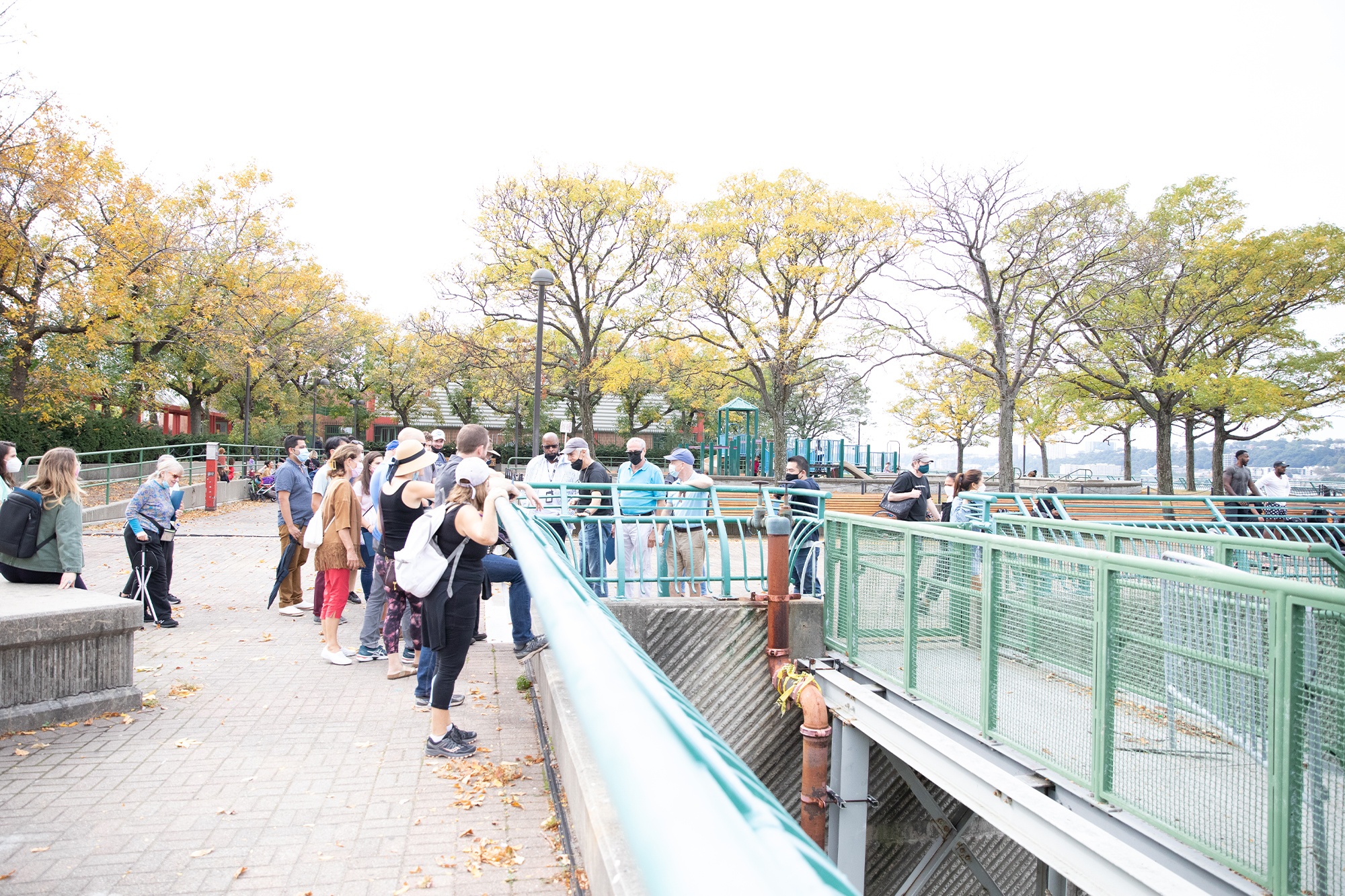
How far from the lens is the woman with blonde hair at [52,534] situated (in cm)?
645

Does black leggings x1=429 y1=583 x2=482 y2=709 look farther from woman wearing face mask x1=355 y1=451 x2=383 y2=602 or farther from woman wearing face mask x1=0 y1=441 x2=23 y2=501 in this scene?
woman wearing face mask x1=0 y1=441 x2=23 y2=501

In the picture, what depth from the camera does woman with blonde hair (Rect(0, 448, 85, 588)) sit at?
645 centimetres

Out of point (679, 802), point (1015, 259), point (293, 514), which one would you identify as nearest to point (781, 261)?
point (1015, 259)

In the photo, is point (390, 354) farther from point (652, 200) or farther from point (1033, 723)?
point (1033, 723)

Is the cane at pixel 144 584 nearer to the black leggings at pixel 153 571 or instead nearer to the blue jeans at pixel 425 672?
the black leggings at pixel 153 571

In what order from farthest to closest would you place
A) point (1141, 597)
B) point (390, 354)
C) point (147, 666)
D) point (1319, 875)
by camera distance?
point (390, 354) < point (147, 666) < point (1141, 597) < point (1319, 875)

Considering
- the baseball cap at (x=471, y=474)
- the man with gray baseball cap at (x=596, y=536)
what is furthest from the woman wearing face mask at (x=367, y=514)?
the baseball cap at (x=471, y=474)

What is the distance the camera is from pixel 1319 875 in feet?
11.1

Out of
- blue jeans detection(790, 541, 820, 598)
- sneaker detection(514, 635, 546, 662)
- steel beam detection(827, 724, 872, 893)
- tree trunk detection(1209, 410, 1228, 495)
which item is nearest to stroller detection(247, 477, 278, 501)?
sneaker detection(514, 635, 546, 662)

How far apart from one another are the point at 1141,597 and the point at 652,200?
96.4 ft

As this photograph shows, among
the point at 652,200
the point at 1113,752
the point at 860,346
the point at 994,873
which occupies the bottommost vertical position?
the point at 994,873

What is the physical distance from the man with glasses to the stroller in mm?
18916

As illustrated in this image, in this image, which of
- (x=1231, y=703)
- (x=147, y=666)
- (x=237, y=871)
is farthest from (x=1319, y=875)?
(x=147, y=666)

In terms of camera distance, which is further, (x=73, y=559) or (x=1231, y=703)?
(x=73, y=559)
